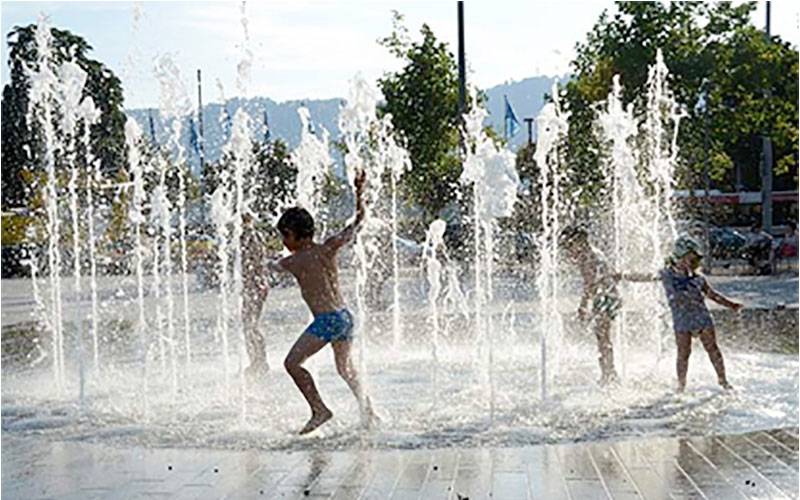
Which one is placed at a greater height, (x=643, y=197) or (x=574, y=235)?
(x=643, y=197)

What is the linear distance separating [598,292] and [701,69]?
57.5ft

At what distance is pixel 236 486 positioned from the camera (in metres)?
5.28

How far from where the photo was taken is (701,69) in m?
24.1

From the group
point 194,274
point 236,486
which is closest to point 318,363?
point 236,486

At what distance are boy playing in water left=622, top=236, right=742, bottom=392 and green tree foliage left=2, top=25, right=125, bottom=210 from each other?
26836mm

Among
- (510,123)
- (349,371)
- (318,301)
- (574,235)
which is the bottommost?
(349,371)

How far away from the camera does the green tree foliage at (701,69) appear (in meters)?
24.2

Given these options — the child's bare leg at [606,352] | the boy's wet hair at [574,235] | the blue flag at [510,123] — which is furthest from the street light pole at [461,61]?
the child's bare leg at [606,352]

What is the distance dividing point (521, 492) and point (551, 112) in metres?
5.65

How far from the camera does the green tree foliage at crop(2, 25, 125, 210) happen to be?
3369 centimetres

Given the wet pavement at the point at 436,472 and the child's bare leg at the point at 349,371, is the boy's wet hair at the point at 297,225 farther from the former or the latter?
the wet pavement at the point at 436,472

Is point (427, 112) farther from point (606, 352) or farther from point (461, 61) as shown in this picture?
point (606, 352)

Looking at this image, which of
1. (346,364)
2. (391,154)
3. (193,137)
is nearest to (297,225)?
(346,364)

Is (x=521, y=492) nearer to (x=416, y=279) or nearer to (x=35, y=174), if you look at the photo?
(x=416, y=279)
